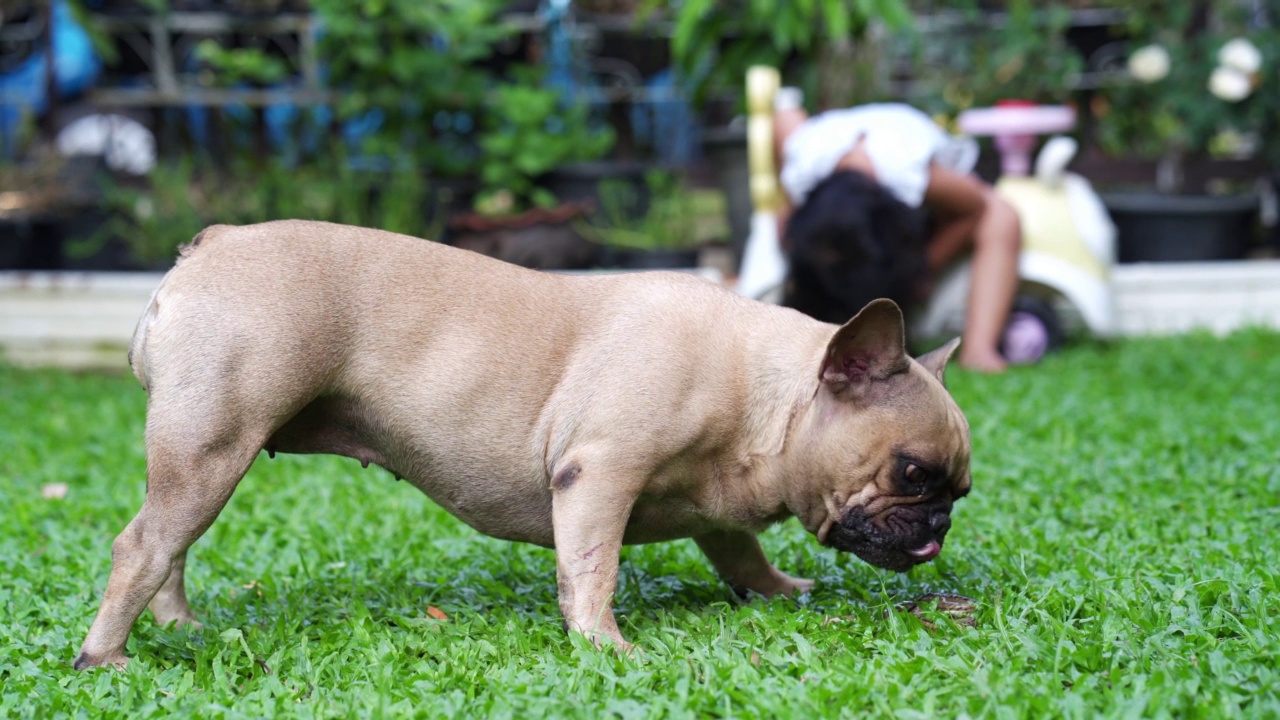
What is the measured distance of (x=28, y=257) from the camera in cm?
888

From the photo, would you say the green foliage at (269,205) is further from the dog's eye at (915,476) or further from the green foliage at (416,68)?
the dog's eye at (915,476)

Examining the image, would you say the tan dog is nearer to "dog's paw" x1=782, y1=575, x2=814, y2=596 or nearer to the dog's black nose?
the dog's black nose

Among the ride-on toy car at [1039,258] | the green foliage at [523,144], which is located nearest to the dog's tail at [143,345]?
the ride-on toy car at [1039,258]

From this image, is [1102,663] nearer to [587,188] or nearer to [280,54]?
[587,188]

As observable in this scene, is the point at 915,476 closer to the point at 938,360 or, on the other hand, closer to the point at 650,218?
the point at 938,360

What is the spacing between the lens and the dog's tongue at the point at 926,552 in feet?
10.7

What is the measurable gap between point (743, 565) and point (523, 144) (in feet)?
18.4

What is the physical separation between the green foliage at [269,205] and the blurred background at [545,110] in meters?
0.02

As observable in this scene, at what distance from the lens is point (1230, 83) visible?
9242 mm

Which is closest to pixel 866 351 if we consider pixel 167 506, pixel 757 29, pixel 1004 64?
pixel 167 506

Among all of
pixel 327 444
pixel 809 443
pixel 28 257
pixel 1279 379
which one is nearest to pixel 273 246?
pixel 327 444

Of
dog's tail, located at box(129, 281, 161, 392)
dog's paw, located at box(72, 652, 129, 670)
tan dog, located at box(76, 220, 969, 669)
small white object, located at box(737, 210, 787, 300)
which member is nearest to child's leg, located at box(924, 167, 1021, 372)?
small white object, located at box(737, 210, 787, 300)

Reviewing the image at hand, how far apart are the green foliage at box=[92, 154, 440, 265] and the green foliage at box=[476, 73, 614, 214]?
1.62 ft

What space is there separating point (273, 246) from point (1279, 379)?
5660 mm
